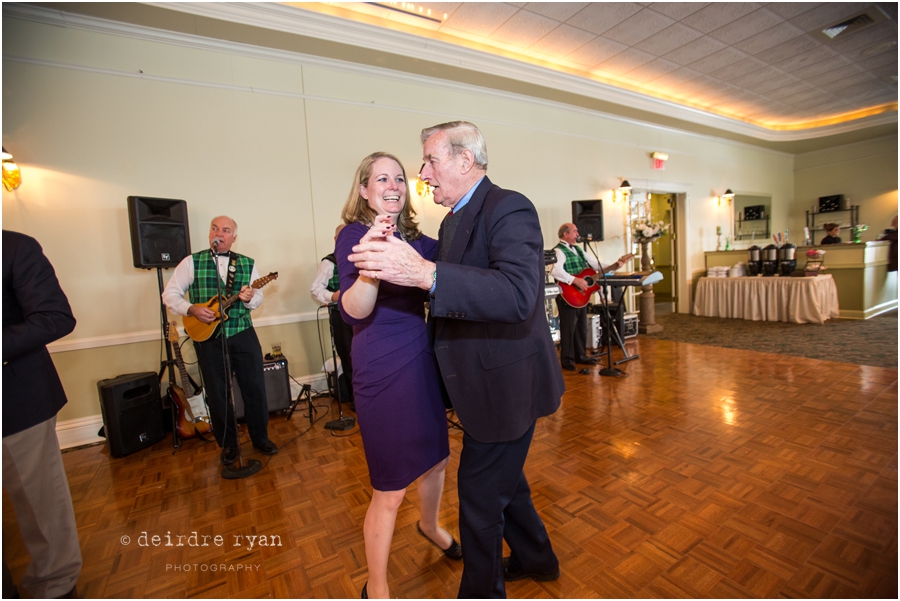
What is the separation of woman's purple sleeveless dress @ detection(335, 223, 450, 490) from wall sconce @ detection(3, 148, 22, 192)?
361 centimetres

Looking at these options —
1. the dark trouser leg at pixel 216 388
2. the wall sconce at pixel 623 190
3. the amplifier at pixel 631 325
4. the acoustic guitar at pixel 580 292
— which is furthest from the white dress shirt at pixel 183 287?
the wall sconce at pixel 623 190

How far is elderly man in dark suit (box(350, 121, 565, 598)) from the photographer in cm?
110

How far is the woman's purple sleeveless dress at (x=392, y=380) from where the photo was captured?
55.7 inches

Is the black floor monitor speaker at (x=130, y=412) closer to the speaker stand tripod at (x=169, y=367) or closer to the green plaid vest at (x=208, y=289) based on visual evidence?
the speaker stand tripod at (x=169, y=367)

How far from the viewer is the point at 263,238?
14.0 feet

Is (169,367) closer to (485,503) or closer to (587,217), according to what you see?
(485,503)

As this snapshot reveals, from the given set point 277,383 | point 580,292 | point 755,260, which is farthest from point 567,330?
point 755,260

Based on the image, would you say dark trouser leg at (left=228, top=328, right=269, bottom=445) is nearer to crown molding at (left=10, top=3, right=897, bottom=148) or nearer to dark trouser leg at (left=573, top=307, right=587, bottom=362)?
crown molding at (left=10, top=3, right=897, bottom=148)

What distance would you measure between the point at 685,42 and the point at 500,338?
5.81 metres

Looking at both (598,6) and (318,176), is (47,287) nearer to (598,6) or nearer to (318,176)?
(318,176)

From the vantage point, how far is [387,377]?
1.42 meters

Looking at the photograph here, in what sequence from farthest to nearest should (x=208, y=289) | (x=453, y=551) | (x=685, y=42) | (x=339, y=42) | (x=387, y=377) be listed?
(x=685, y=42) < (x=339, y=42) < (x=208, y=289) < (x=453, y=551) < (x=387, y=377)

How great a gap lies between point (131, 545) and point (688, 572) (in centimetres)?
257

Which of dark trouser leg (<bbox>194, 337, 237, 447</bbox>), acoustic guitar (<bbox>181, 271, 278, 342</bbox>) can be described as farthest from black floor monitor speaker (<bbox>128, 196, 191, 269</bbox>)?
dark trouser leg (<bbox>194, 337, 237, 447</bbox>)
